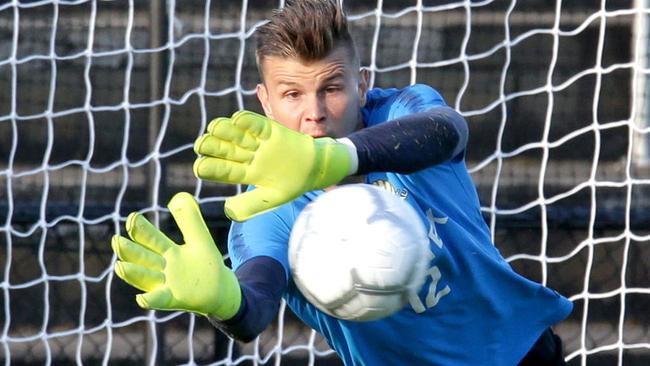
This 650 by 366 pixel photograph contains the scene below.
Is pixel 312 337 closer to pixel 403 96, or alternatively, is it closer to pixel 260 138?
pixel 403 96

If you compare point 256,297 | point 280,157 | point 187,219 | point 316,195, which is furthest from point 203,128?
point 280,157

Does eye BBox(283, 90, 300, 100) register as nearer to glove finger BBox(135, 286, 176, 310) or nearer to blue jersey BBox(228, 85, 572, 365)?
blue jersey BBox(228, 85, 572, 365)

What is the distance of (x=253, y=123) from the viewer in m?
1.85

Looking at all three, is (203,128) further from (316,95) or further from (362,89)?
(316,95)

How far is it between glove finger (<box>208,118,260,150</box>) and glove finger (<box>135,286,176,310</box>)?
261 mm

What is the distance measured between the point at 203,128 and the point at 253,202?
2456mm

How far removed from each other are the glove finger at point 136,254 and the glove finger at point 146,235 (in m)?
0.01

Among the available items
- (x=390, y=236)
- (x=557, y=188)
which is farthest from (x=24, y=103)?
(x=390, y=236)

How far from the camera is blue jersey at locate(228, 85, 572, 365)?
2473mm

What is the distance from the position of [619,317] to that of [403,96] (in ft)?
7.32

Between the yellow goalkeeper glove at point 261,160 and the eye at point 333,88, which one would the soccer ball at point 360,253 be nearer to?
the yellow goalkeeper glove at point 261,160

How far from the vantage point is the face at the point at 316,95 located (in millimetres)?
2377

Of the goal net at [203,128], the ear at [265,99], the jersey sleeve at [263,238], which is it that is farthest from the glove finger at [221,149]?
the goal net at [203,128]

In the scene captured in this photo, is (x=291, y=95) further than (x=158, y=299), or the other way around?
(x=291, y=95)
